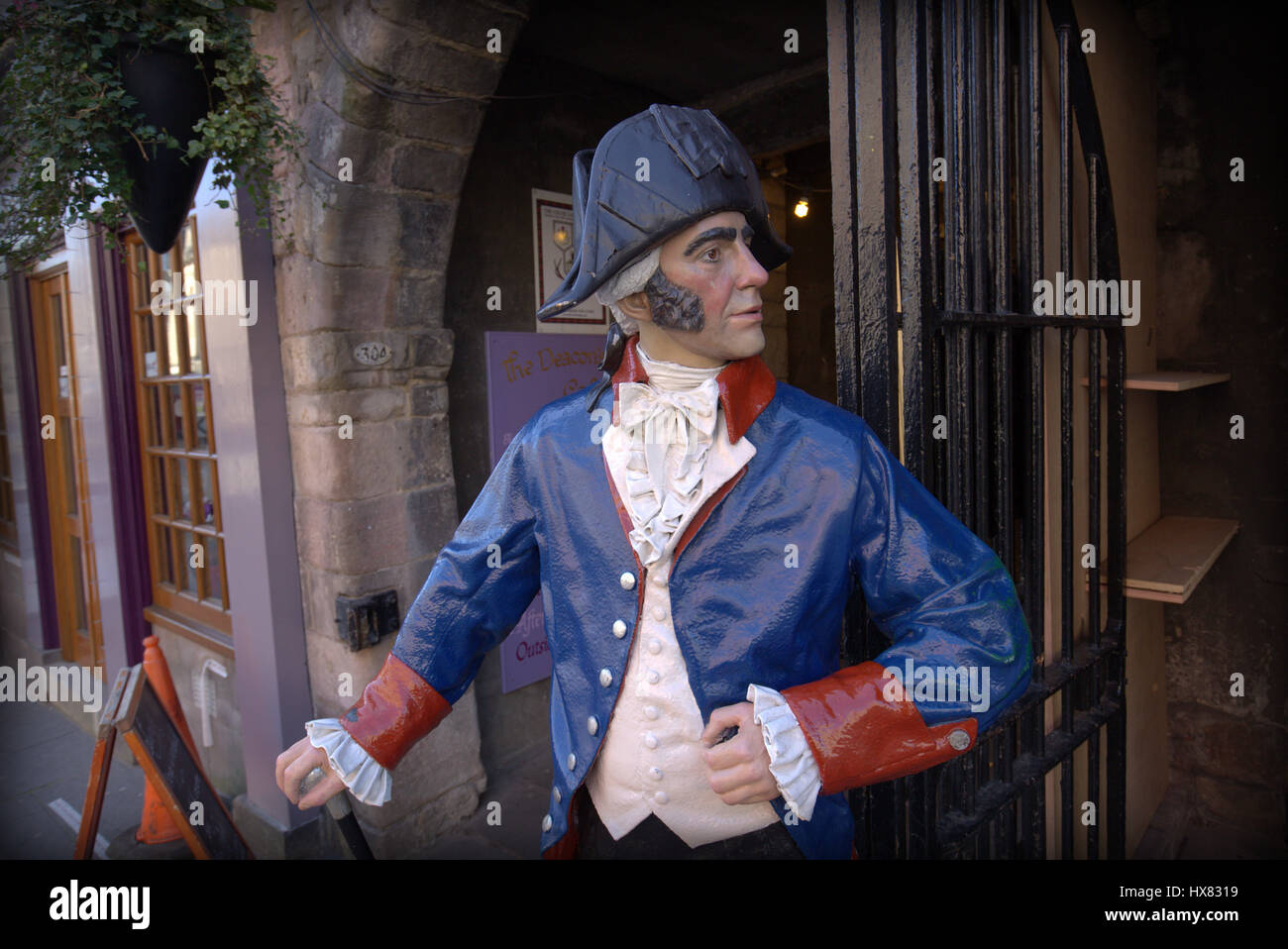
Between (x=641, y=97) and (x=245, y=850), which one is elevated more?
(x=641, y=97)

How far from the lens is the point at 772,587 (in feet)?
4.69

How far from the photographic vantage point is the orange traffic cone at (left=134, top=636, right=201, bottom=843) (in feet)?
11.1

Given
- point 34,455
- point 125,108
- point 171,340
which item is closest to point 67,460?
point 34,455

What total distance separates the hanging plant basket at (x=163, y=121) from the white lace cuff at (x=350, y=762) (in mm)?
1853

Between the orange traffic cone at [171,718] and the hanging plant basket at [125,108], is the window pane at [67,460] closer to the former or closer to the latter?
the orange traffic cone at [171,718]

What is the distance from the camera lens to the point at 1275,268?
10.2 feet

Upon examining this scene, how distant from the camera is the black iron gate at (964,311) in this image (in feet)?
5.50

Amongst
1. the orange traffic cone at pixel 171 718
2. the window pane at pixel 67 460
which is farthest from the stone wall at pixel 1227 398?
the window pane at pixel 67 460

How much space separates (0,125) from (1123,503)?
146 inches

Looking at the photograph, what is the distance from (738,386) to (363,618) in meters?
2.40

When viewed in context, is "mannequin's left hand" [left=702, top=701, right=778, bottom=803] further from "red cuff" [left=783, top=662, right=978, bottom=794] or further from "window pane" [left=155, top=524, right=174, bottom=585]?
"window pane" [left=155, top=524, right=174, bottom=585]

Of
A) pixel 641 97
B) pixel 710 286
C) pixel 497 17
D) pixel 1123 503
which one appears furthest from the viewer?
pixel 641 97
